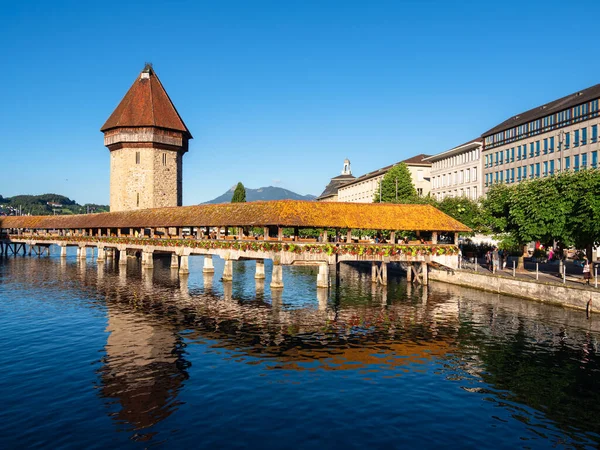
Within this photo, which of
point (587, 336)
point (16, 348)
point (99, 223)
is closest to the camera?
point (16, 348)

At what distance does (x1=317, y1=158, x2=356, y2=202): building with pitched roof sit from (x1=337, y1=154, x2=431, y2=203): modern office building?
542 cm

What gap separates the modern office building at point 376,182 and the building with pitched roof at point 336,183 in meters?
5.42

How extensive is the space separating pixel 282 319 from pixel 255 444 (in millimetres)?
14136

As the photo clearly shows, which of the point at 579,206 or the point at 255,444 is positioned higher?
the point at 579,206

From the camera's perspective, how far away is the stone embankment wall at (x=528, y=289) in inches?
1069

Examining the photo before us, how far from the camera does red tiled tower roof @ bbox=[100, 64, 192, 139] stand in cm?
7106

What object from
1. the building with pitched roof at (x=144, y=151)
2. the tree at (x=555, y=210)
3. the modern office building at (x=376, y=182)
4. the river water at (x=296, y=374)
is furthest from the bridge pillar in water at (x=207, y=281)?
the modern office building at (x=376, y=182)

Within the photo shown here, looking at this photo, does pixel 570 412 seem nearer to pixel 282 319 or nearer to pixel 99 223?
pixel 282 319

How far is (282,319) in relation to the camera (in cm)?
2583

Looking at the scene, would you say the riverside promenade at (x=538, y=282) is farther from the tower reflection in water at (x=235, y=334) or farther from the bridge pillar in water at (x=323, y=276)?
the bridge pillar in water at (x=323, y=276)

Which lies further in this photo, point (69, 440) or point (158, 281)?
point (158, 281)

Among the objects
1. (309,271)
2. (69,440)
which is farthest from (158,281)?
(69,440)

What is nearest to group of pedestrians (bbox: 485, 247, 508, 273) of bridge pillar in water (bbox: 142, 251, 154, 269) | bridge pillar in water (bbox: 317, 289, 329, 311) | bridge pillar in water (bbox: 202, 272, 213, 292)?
bridge pillar in water (bbox: 317, 289, 329, 311)

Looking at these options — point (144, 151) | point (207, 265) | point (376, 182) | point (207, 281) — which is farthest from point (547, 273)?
point (376, 182)
